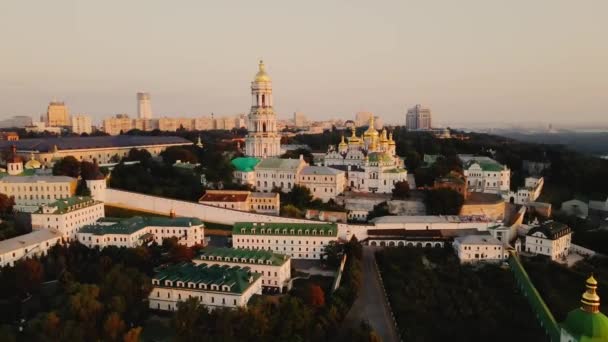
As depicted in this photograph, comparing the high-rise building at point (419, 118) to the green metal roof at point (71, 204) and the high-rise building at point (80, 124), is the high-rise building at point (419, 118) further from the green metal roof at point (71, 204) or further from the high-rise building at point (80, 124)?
the green metal roof at point (71, 204)

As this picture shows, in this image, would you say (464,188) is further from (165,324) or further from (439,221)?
(165,324)

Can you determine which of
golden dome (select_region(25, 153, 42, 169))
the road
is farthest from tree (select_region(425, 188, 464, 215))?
golden dome (select_region(25, 153, 42, 169))

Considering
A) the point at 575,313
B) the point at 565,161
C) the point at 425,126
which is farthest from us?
the point at 425,126

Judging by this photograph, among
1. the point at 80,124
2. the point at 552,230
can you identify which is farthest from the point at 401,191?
the point at 80,124

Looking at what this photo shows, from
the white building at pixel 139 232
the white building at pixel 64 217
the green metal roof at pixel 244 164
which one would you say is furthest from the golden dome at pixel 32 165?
A: the green metal roof at pixel 244 164

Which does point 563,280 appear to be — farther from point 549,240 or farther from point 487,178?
point 487,178

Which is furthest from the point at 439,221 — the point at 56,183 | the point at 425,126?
the point at 425,126

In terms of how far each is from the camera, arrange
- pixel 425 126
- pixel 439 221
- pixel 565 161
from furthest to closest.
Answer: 1. pixel 425 126
2. pixel 565 161
3. pixel 439 221
